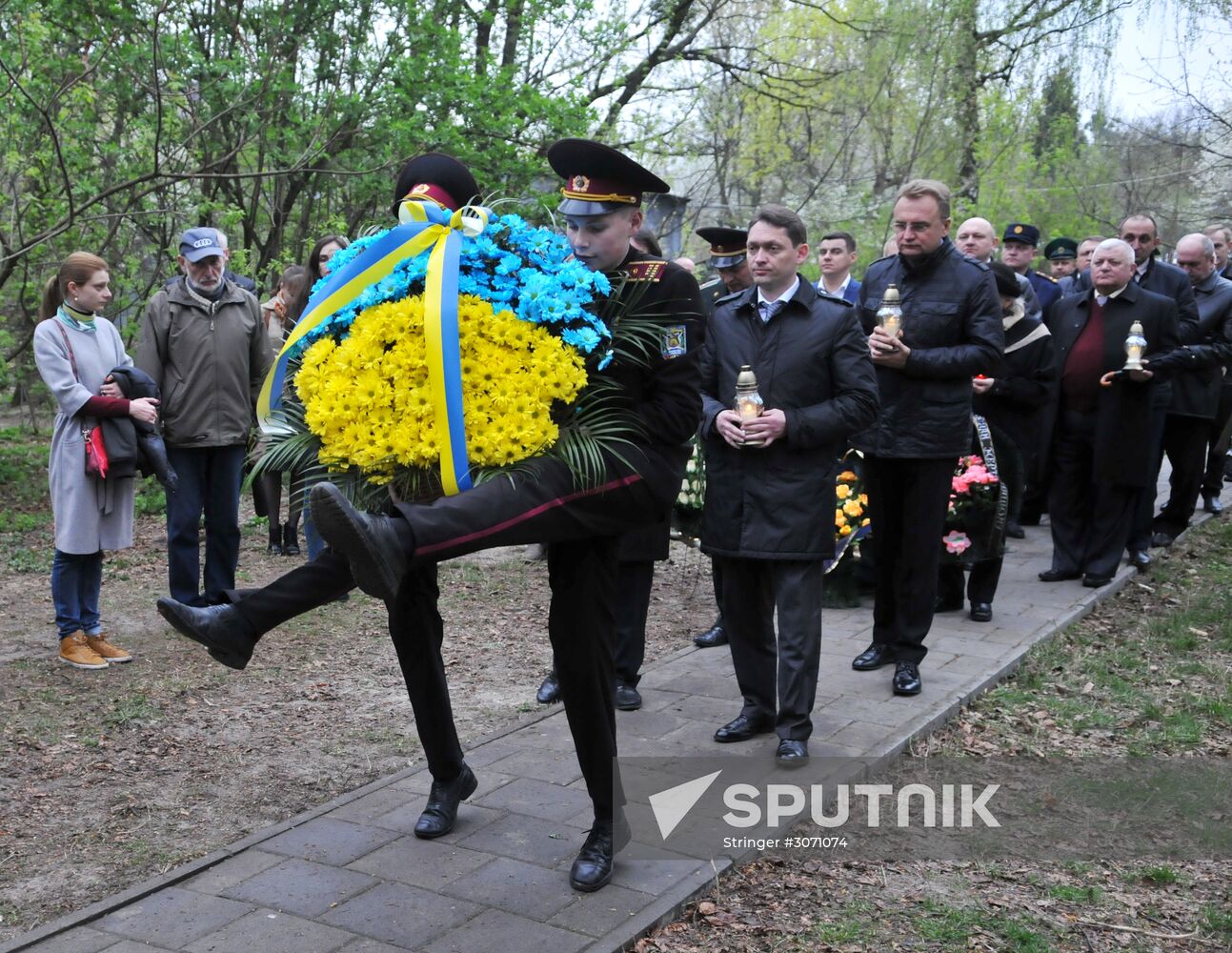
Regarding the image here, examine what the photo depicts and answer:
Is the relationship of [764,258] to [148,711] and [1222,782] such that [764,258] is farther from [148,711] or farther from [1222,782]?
[148,711]

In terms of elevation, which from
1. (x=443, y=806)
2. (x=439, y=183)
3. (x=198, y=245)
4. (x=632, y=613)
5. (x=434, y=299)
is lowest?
(x=443, y=806)

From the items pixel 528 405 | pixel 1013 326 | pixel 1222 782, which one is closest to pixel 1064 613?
pixel 1013 326

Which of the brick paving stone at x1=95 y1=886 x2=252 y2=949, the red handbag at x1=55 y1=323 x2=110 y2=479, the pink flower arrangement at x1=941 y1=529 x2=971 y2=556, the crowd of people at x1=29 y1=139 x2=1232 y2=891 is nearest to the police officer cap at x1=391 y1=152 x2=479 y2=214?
the crowd of people at x1=29 y1=139 x2=1232 y2=891

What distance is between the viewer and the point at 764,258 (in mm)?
A: 4961

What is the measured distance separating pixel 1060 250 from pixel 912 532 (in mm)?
7113

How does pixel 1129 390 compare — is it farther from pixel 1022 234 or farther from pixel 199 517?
pixel 199 517

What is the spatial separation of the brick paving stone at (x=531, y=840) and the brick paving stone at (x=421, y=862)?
0.06m

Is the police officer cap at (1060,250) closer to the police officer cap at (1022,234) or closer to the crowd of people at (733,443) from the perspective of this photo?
the police officer cap at (1022,234)

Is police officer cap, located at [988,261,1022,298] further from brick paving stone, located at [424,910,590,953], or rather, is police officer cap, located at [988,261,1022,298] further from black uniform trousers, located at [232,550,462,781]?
brick paving stone, located at [424,910,590,953]

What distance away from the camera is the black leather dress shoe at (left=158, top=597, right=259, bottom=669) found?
3.45 meters

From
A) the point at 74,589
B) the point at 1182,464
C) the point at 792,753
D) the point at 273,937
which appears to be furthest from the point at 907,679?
the point at 1182,464

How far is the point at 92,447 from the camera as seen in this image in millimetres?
6277

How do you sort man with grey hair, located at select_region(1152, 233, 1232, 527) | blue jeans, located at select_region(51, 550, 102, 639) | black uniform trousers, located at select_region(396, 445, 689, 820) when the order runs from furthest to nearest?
man with grey hair, located at select_region(1152, 233, 1232, 527)
blue jeans, located at select_region(51, 550, 102, 639)
black uniform trousers, located at select_region(396, 445, 689, 820)

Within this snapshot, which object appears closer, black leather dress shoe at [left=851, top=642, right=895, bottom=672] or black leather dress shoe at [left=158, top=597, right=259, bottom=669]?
black leather dress shoe at [left=158, top=597, right=259, bottom=669]
